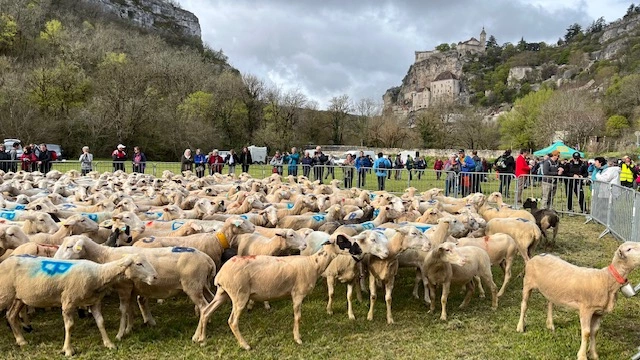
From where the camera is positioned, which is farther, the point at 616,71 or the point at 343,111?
the point at 616,71

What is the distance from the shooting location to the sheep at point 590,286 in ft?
18.7

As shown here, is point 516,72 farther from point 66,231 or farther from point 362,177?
point 66,231

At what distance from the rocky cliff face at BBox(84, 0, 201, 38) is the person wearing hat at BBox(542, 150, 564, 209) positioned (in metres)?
122

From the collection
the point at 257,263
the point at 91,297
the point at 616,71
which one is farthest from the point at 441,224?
the point at 616,71

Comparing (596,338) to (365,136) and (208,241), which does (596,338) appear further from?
(365,136)

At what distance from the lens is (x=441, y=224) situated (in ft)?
Result: 27.2

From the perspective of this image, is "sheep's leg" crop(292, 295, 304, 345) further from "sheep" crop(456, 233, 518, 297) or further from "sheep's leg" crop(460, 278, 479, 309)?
"sheep" crop(456, 233, 518, 297)

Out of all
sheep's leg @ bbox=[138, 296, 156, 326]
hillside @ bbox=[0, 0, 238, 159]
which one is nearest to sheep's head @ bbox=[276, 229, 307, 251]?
sheep's leg @ bbox=[138, 296, 156, 326]

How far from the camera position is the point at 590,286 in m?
5.85

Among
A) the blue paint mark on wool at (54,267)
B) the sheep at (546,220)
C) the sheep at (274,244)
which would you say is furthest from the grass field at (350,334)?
the sheep at (546,220)

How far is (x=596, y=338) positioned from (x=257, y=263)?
4711 mm

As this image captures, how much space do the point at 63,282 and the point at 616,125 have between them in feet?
276

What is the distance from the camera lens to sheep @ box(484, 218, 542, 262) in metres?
9.48

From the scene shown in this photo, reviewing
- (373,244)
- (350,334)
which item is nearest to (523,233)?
(373,244)
